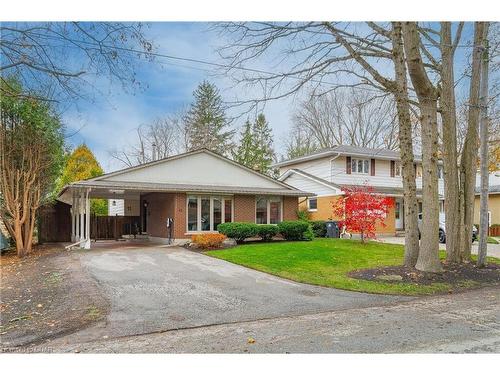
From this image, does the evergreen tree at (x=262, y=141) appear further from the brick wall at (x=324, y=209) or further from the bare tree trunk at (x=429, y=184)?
the brick wall at (x=324, y=209)

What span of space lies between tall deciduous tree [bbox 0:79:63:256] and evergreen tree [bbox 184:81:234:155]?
3.88 metres

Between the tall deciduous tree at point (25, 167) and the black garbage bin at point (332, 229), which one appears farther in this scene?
the black garbage bin at point (332, 229)

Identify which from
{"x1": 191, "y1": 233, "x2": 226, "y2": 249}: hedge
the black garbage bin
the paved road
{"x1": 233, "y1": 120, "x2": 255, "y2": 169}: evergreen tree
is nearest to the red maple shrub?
the black garbage bin

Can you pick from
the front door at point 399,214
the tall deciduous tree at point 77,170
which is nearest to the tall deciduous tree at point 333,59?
the tall deciduous tree at point 77,170

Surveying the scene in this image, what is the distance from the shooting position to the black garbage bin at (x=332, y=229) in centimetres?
1525

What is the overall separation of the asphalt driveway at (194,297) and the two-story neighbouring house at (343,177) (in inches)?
384

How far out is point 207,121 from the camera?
6.31 metres

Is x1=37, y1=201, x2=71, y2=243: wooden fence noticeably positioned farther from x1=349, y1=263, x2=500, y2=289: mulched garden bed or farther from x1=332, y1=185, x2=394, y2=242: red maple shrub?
x1=349, y1=263, x2=500, y2=289: mulched garden bed

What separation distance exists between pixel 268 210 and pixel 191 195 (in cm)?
296

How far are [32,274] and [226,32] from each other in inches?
206

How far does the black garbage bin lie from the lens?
15250mm

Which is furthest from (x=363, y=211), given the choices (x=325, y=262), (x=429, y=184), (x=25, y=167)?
(x=25, y=167)

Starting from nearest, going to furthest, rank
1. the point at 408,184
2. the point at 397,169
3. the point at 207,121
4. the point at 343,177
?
the point at 207,121 → the point at 408,184 → the point at 343,177 → the point at 397,169

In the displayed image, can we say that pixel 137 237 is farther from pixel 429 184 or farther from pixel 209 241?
pixel 429 184
